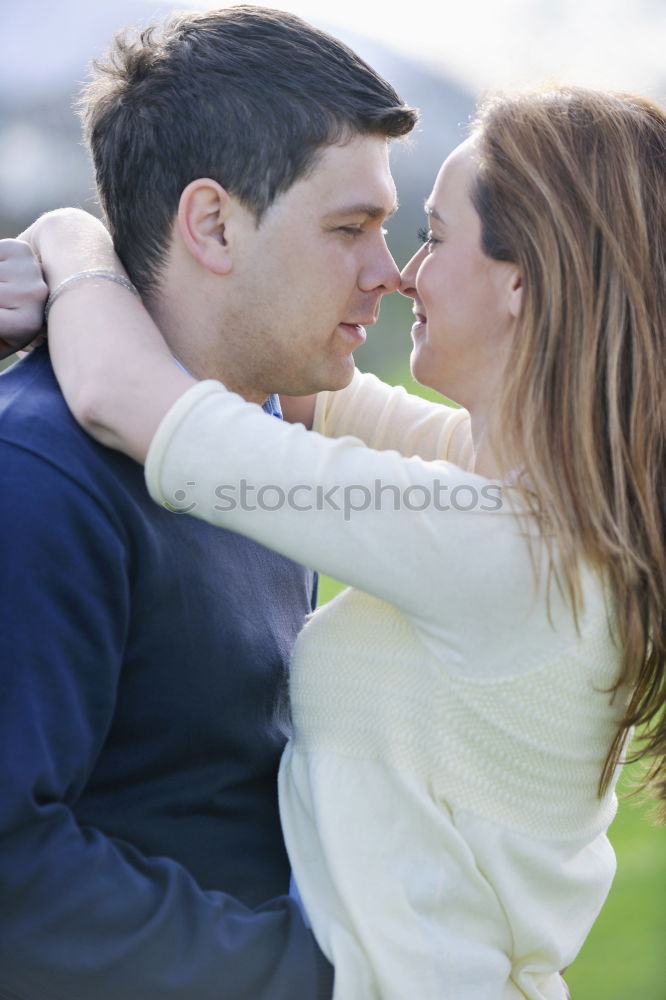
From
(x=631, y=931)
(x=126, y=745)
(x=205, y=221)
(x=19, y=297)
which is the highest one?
(x=205, y=221)

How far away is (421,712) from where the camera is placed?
158 centimetres

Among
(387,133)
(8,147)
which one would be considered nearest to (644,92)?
(387,133)

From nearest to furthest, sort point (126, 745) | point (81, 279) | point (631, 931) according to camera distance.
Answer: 1. point (126, 745)
2. point (81, 279)
3. point (631, 931)

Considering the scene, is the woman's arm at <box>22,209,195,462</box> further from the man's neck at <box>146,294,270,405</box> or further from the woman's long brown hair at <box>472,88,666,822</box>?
the woman's long brown hair at <box>472,88,666,822</box>

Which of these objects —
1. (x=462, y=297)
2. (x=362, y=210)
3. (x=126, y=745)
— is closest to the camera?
(x=126, y=745)

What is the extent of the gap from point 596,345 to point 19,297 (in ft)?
3.02

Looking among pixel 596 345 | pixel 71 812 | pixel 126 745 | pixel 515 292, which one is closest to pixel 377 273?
pixel 515 292

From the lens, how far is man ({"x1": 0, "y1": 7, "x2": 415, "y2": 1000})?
140 centimetres

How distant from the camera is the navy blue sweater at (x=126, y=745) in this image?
1.38 m

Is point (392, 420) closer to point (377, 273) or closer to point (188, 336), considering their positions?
point (377, 273)

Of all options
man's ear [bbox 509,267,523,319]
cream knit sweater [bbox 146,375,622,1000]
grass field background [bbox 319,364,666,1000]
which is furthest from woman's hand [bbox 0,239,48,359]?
grass field background [bbox 319,364,666,1000]

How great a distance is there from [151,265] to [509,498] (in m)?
0.85

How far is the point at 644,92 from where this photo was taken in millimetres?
1864

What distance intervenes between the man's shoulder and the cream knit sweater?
0.12 meters
